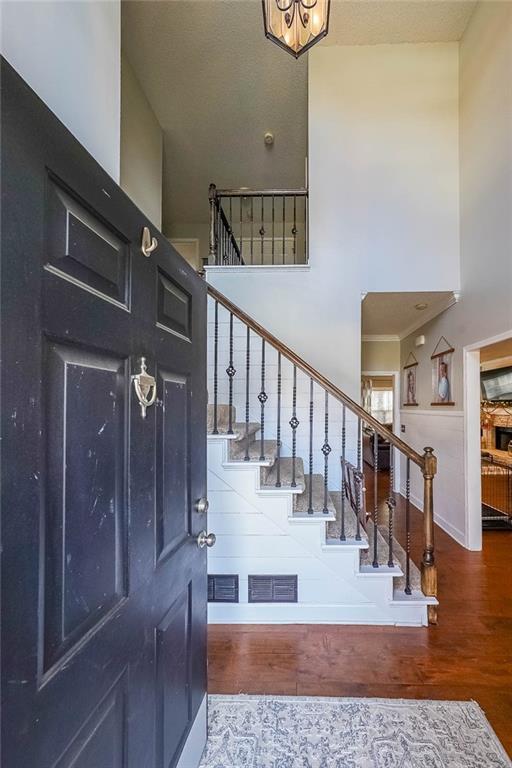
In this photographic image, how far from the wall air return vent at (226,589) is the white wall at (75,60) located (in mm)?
2278

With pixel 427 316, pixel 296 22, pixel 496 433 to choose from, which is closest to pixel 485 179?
pixel 427 316

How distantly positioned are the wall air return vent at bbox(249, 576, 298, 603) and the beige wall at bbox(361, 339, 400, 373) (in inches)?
172

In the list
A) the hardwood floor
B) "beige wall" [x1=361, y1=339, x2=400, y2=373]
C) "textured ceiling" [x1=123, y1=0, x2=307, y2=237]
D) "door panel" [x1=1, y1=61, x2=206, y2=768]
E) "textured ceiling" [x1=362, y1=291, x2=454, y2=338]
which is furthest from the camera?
"beige wall" [x1=361, y1=339, x2=400, y2=373]

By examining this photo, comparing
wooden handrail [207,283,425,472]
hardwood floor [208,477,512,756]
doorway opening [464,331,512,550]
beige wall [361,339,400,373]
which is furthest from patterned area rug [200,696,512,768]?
beige wall [361,339,400,373]

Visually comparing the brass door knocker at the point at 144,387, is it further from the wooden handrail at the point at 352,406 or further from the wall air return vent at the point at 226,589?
the wall air return vent at the point at 226,589

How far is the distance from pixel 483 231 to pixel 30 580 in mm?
3920

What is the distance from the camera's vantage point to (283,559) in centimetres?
235

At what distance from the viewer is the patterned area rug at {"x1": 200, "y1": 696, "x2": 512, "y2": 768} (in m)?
1.47

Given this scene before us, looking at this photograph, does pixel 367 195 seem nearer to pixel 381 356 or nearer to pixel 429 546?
pixel 381 356

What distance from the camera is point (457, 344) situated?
12.6ft

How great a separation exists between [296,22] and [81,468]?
7.93ft

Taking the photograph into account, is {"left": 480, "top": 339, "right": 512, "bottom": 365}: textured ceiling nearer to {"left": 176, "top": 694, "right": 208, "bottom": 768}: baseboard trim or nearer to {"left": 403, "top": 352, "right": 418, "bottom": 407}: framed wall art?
{"left": 403, "top": 352, "right": 418, "bottom": 407}: framed wall art

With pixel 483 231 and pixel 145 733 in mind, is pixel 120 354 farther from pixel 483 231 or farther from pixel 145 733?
pixel 483 231

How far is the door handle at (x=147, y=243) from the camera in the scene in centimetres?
94
